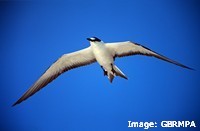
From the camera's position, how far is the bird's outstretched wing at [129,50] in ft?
8.26

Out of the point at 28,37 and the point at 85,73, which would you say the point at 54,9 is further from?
the point at 85,73

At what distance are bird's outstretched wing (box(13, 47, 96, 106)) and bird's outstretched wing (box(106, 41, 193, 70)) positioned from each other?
165 mm

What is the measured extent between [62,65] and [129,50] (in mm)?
494

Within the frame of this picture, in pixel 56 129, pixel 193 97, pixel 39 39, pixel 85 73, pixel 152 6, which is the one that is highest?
pixel 152 6

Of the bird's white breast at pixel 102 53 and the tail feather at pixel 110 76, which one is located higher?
the bird's white breast at pixel 102 53

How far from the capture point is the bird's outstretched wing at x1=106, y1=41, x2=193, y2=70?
252 centimetres

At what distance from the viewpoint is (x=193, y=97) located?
2492 mm

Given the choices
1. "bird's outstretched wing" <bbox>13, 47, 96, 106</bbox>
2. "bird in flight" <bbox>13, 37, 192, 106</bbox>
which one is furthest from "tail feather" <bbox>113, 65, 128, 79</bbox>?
"bird's outstretched wing" <bbox>13, 47, 96, 106</bbox>

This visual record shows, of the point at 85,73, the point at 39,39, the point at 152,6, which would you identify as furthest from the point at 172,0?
the point at 39,39

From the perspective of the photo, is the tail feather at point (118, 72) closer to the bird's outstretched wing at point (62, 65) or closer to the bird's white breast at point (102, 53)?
the bird's white breast at point (102, 53)

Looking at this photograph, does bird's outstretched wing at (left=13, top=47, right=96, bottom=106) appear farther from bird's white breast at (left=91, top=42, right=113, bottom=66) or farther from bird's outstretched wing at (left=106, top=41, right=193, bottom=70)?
bird's outstretched wing at (left=106, top=41, right=193, bottom=70)

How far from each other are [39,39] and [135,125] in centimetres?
94

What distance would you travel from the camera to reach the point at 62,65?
8.64ft

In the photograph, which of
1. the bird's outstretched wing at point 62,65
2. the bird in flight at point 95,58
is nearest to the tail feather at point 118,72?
the bird in flight at point 95,58
